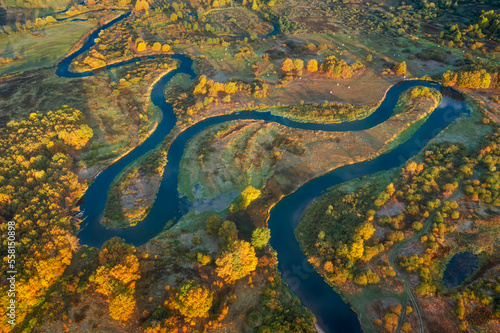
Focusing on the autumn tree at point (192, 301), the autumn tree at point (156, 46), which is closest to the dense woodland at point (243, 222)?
the autumn tree at point (192, 301)

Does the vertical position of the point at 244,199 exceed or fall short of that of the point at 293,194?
it exceeds it

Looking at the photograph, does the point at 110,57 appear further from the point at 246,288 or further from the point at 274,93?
the point at 246,288

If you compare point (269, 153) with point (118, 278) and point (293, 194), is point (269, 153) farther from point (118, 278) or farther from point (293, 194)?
point (118, 278)

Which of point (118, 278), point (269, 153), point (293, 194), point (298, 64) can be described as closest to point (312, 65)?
point (298, 64)

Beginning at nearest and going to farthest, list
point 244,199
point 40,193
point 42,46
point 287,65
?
1. point 40,193
2. point 244,199
3. point 287,65
4. point 42,46

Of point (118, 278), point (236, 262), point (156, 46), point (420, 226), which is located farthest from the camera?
point (156, 46)

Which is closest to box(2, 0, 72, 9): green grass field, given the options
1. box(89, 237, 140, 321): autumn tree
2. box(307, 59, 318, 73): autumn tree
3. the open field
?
the open field

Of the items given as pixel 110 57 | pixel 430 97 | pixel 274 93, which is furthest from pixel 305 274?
pixel 110 57
